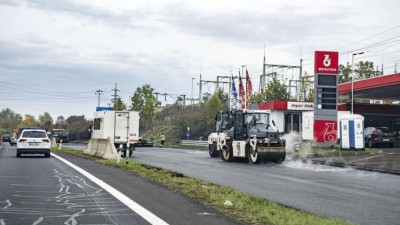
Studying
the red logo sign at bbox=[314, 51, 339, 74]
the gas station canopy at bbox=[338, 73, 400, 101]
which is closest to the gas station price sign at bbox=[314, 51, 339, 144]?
the red logo sign at bbox=[314, 51, 339, 74]

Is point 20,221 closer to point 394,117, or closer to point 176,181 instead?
point 176,181

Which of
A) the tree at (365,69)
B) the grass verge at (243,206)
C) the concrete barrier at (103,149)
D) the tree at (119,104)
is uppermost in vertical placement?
the tree at (365,69)

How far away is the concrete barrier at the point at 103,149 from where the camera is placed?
85.9 feet

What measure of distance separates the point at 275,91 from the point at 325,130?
3819 centimetres

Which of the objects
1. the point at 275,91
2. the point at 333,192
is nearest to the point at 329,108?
the point at 333,192

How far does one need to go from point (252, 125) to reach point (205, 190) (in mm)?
14225

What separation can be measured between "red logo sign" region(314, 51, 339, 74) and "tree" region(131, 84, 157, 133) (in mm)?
→ 48392

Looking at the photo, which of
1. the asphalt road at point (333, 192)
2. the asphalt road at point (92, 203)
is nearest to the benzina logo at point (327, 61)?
the asphalt road at point (333, 192)

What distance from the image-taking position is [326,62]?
35.7m

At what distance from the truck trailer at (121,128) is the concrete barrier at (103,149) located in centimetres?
128

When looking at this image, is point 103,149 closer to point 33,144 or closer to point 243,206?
point 33,144

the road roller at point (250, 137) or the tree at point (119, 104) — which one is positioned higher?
the tree at point (119, 104)

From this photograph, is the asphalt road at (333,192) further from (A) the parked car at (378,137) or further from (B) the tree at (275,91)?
(B) the tree at (275,91)

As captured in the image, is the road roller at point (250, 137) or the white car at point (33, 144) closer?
the road roller at point (250, 137)
